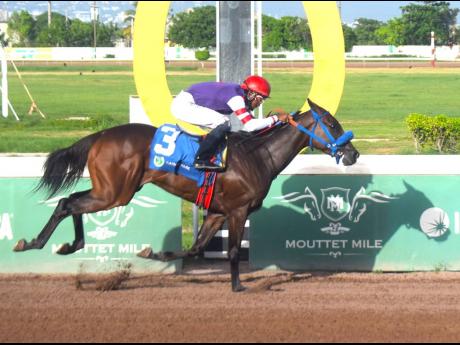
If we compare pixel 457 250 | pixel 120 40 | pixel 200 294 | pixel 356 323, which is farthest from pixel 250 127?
pixel 120 40

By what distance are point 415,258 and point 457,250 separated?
0.41 m

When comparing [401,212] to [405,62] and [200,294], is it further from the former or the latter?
[405,62]

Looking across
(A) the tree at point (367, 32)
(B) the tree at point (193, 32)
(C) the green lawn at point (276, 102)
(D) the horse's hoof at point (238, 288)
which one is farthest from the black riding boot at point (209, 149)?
(A) the tree at point (367, 32)

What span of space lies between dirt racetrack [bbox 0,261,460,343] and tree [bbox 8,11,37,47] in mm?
64132

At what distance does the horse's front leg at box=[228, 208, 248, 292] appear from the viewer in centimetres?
792

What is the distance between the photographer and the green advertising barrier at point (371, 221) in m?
8.89

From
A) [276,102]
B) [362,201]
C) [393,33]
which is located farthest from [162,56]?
[393,33]

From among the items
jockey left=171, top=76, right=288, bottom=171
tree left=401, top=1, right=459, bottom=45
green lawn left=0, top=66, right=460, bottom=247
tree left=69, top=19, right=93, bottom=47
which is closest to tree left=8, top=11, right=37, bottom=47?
tree left=69, top=19, right=93, bottom=47

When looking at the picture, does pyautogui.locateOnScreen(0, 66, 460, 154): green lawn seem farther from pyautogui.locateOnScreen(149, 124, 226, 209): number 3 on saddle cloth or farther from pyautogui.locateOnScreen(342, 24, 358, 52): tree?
pyautogui.locateOnScreen(342, 24, 358, 52): tree

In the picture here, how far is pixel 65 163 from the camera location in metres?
8.02

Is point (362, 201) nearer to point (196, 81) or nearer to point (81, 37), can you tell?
point (196, 81)

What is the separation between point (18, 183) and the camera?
8.63 meters

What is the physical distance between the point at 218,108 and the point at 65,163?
4.63ft

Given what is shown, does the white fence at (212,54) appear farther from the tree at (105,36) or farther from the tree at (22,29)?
the tree at (22,29)
